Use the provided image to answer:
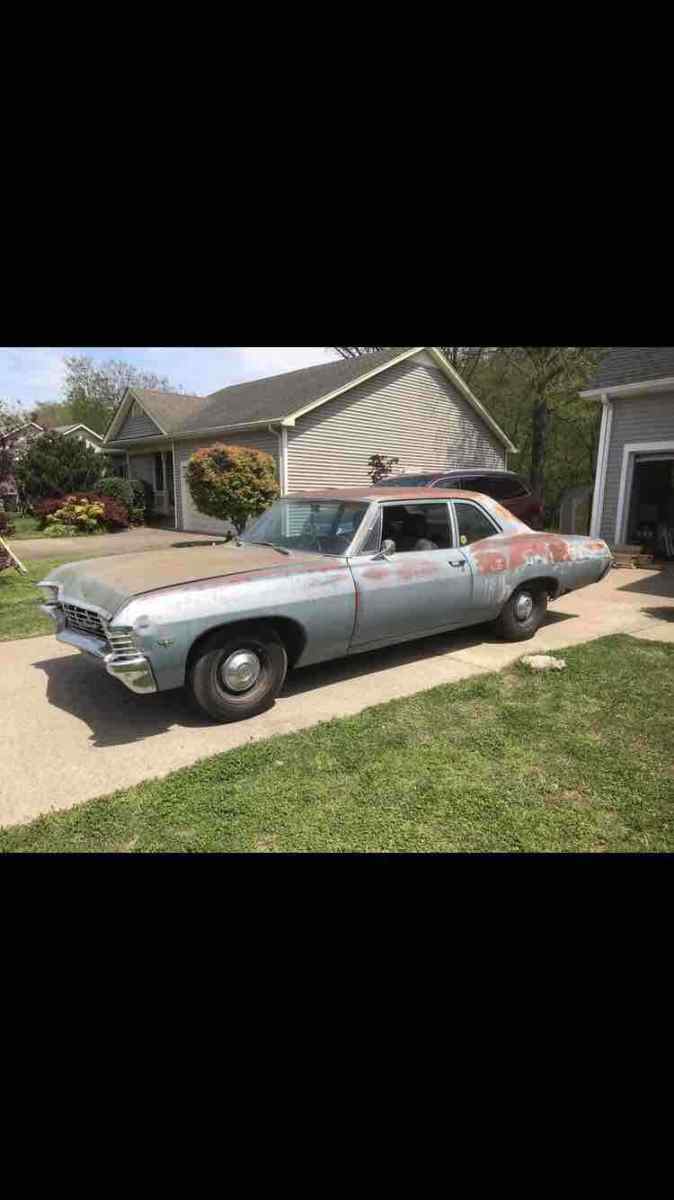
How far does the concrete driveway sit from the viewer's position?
3.39 m

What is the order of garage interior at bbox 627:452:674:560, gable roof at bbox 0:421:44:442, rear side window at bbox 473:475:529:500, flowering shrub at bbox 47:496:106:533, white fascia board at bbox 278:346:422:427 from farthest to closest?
flowering shrub at bbox 47:496:106:533 < white fascia board at bbox 278:346:422:427 < garage interior at bbox 627:452:674:560 < rear side window at bbox 473:475:529:500 < gable roof at bbox 0:421:44:442

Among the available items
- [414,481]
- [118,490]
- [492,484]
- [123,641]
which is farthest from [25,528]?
[123,641]

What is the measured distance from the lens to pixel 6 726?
4039mm

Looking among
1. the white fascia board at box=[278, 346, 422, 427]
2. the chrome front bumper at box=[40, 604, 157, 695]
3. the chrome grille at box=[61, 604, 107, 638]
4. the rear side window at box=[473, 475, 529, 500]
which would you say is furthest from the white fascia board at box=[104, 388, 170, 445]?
the chrome front bumper at box=[40, 604, 157, 695]

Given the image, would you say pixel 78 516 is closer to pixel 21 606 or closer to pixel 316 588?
pixel 21 606

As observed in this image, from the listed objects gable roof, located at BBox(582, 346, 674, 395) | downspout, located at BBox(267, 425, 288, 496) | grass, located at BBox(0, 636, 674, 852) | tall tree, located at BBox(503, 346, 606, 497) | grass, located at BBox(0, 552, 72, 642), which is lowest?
grass, located at BBox(0, 552, 72, 642)

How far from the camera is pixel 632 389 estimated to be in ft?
36.8

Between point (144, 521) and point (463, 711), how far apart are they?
18.4 m

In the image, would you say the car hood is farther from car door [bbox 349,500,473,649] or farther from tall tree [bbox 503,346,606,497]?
tall tree [bbox 503,346,606,497]

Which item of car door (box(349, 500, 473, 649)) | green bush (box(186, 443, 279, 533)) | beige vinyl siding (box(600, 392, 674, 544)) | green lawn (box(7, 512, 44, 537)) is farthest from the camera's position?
green lawn (box(7, 512, 44, 537))

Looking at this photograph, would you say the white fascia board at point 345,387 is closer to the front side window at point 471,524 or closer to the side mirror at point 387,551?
the front side window at point 471,524

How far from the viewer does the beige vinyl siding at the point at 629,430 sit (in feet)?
36.6

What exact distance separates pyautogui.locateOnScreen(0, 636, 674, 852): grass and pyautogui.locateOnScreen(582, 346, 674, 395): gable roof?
29.6 feet
